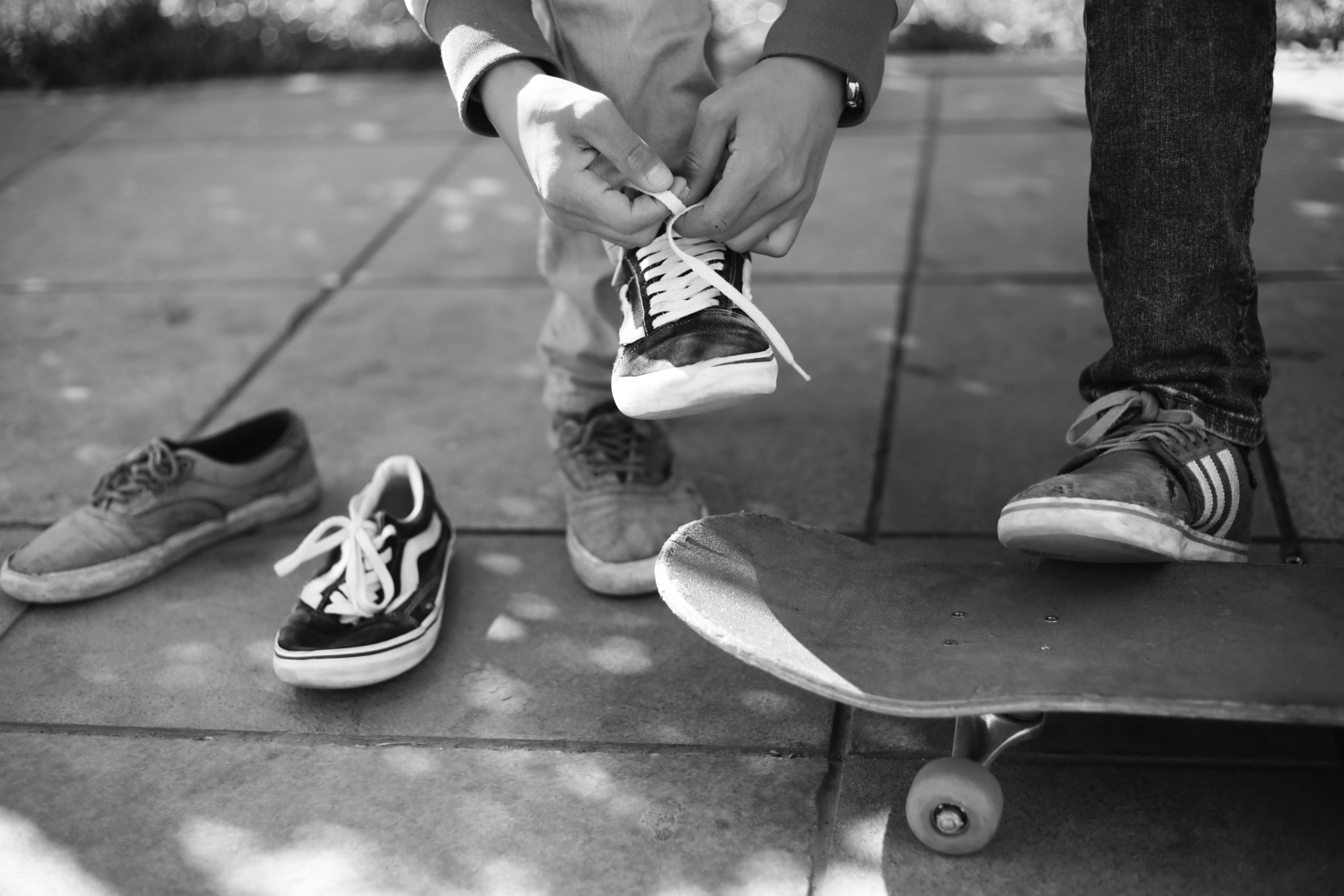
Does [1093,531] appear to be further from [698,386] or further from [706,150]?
[706,150]

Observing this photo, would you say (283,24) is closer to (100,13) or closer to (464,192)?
(100,13)

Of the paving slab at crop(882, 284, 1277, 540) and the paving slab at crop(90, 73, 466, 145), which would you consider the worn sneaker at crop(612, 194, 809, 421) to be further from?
the paving slab at crop(90, 73, 466, 145)

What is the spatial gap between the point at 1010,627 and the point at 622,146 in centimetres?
81

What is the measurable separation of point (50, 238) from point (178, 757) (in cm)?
249

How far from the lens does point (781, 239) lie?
1.76 m

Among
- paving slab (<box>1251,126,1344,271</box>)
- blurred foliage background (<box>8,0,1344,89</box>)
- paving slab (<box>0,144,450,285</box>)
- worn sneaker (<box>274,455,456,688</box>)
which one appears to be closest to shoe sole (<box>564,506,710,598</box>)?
worn sneaker (<box>274,455,456,688</box>)

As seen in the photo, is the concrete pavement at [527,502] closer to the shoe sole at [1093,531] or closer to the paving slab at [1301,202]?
the paving slab at [1301,202]

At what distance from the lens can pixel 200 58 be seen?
523 cm

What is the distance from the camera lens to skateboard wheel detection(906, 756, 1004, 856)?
4.45ft

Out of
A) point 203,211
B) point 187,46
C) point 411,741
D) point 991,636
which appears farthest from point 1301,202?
point 187,46

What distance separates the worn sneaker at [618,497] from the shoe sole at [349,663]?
33 centimetres

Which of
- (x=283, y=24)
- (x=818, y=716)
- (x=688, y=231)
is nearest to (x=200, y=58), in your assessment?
(x=283, y=24)

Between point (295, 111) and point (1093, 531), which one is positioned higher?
point (1093, 531)

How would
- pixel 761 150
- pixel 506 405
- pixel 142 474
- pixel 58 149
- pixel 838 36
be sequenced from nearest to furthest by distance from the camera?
pixel 761 150 → pixel 838 36 → pixel 142 474 → pixel 506 405 → pixel 58 149
